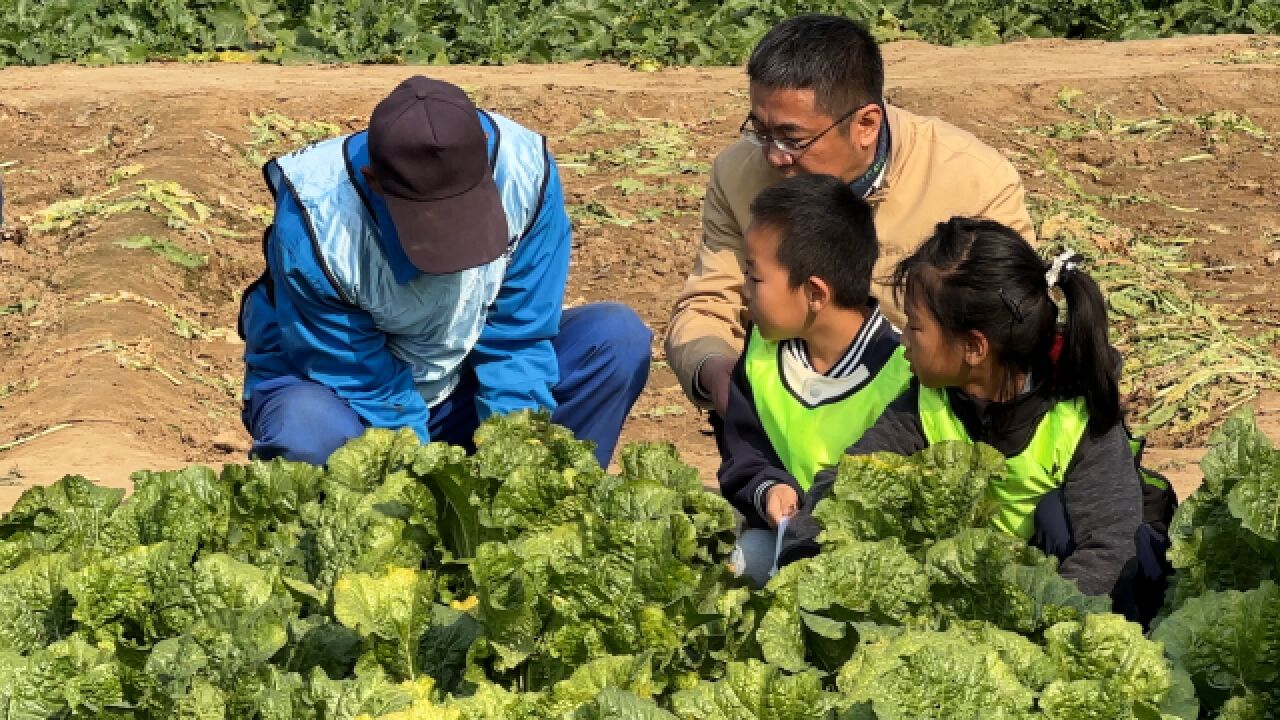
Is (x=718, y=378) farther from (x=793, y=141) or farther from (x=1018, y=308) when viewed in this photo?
(x=1018, y=308)

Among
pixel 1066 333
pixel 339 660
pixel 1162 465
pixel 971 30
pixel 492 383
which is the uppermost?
pixel 1066 333

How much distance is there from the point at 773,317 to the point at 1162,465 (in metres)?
2.53

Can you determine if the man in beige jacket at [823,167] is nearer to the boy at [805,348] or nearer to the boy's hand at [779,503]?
the boy at [805,348]

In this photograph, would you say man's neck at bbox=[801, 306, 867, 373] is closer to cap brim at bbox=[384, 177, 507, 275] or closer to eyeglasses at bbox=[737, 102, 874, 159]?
eyeglasses at bbox=[737, 102, 874, 159]

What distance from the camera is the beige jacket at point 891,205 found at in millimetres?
4633

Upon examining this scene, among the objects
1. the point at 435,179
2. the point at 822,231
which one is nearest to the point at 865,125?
the point at 822,231

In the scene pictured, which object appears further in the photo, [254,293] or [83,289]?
[83,289]

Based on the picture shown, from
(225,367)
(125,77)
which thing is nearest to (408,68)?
(125,77)

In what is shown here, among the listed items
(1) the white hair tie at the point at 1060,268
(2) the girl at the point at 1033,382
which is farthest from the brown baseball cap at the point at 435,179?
(1) the white hair tie at the point at 1060,268

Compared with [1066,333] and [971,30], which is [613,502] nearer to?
[1066,333]

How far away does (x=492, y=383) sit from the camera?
4.80m

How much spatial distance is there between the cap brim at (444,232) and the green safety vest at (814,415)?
768mm

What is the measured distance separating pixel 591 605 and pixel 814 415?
1254 millimetres

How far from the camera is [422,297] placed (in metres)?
4.61
